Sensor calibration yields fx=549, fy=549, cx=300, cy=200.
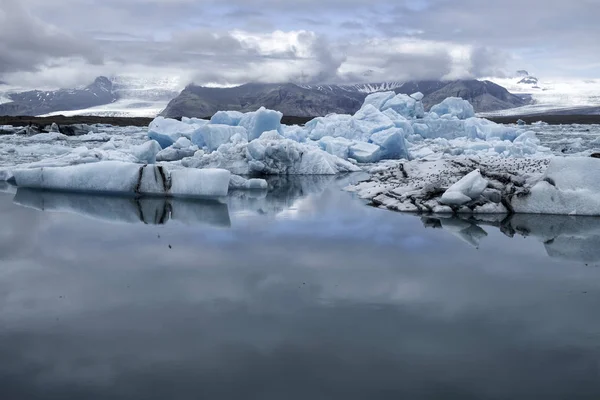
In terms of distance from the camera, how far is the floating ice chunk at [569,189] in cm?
995

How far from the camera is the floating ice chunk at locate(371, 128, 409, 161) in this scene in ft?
66.9

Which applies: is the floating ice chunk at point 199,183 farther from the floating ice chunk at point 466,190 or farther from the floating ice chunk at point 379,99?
the floating ice chunk at point 379,99

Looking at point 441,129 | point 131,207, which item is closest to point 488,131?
point 441,129

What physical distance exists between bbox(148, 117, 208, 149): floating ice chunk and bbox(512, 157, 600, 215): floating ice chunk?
581 inches

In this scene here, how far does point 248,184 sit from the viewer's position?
1424 centimetres

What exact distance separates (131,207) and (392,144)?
11957 millimetres

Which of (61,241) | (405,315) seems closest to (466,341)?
(405,315)

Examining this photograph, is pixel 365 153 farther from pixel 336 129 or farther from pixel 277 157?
pixel 277 157

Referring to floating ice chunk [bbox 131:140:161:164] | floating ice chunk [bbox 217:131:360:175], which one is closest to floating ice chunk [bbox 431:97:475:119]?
floating ice chunk [bbox 217:131:360:175]

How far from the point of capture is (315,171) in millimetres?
17750

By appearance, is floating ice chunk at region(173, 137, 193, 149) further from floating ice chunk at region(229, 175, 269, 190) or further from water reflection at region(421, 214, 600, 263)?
water reflection at region(421, 214, 600, 263)

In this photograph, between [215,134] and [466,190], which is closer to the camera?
[466,190]

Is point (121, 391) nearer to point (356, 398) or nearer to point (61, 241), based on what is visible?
point (356, 398)

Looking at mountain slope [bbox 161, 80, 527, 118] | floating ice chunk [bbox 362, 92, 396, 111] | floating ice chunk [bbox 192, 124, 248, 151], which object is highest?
floating ice chunk [bbox 362, 92, 396, 111]
